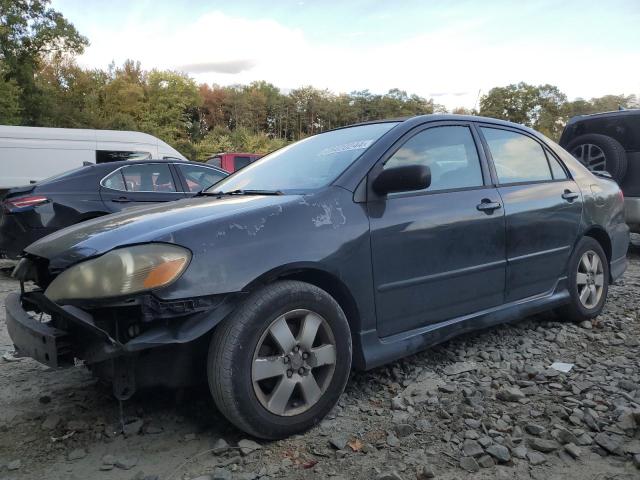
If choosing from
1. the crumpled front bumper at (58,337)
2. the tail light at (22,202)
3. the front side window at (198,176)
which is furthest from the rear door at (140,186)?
the crumpled front bumper at (58,337)

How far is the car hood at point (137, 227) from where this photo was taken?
2258 millimetres

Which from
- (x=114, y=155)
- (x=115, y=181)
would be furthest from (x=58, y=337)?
(x=114, y=155)

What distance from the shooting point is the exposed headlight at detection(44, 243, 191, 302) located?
207cm

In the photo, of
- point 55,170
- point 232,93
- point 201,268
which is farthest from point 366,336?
point 232,93

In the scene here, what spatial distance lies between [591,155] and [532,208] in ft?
13.4

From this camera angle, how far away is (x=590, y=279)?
4086mm

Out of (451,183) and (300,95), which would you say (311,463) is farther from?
(300,95)

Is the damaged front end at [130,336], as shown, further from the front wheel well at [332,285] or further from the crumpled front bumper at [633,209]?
the crumpled front bumper at [633,209]

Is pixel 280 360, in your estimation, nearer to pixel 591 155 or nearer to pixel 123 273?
pixel 123 273

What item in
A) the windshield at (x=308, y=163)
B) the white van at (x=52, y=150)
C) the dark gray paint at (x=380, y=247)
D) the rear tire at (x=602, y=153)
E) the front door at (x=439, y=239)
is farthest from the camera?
the white van at (x=52, y=150)

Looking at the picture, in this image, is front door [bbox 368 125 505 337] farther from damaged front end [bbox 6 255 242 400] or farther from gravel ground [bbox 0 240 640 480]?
damaged front end [bbox 6 255 242 400]

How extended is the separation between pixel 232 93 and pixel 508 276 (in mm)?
65321

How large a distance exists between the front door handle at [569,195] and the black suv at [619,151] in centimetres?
Answer: 301

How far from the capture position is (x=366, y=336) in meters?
2.66
